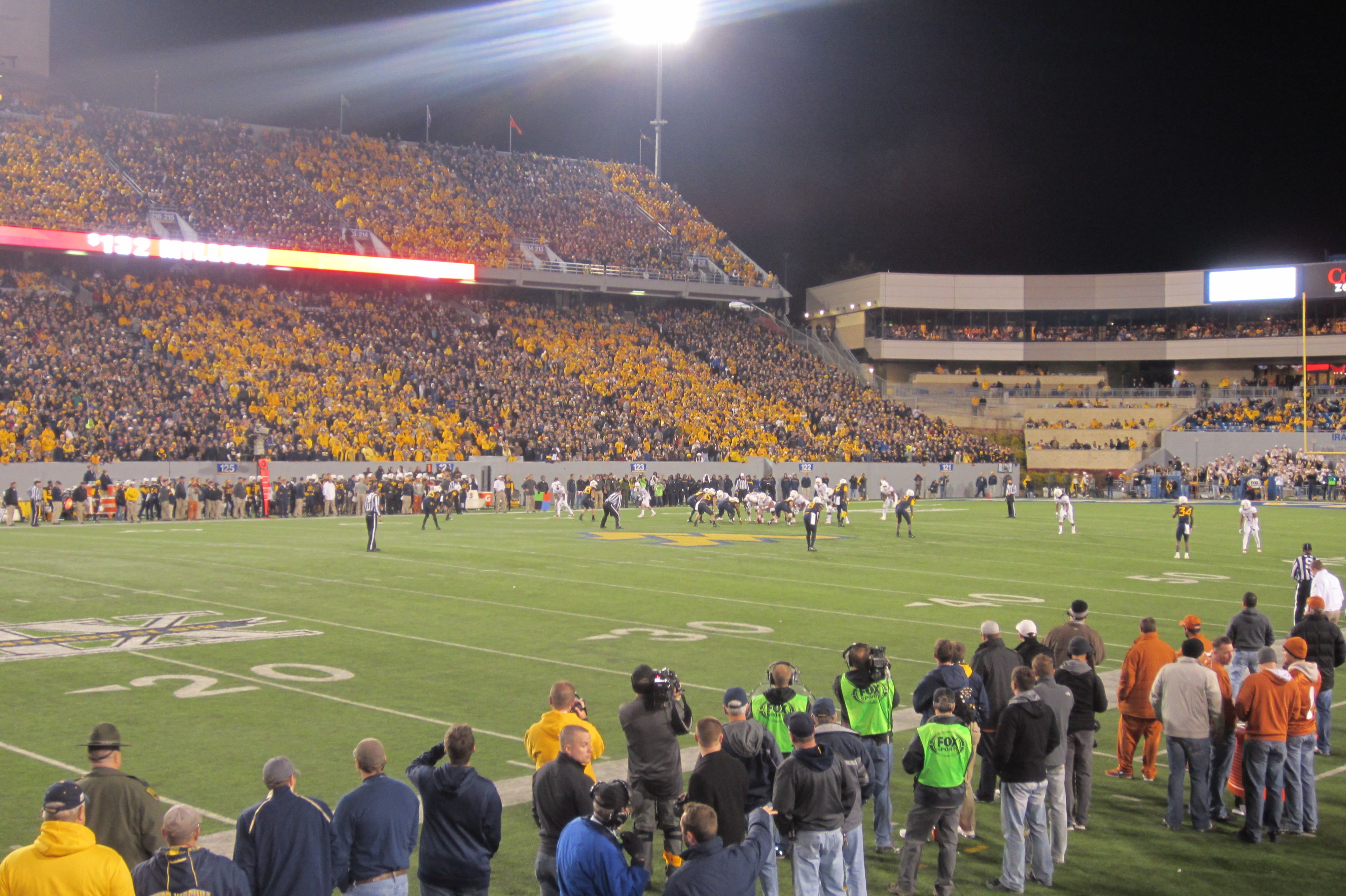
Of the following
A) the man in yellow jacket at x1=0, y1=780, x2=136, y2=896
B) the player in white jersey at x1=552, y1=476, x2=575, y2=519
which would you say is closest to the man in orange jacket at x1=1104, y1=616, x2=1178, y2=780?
the man in yellow jacket at x1=0, y1=780, x2=136, y2=896

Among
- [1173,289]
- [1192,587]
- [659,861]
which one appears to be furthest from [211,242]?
[1173,289]

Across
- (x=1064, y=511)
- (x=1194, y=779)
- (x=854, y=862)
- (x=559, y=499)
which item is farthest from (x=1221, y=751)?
(x=559, y=499)

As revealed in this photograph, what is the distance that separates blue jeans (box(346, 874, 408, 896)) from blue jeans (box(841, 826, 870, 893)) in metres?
2.53

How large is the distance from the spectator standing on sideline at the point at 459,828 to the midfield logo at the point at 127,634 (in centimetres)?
994

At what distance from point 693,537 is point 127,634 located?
726 inches

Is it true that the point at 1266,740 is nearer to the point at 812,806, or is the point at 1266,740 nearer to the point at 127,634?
the point at 812,806

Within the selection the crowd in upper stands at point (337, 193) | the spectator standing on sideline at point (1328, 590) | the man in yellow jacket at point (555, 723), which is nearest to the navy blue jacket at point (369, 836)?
the man in yellow jacket at point (555, 723)

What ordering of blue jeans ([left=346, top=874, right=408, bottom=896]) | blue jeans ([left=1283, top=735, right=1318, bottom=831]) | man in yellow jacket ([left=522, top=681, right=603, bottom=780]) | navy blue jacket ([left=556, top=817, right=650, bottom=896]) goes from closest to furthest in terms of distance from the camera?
navy blue jacket ([left=556, top=817, right=650, bottom=896]) < blue jeans ([left=346, top=874, right=408, bottom=896]) < man in yellow jacket ([left=522, top=681, right=603, bottom=780]) < blue jeans ([left=1283, top=735, right=1318, bottom=831])

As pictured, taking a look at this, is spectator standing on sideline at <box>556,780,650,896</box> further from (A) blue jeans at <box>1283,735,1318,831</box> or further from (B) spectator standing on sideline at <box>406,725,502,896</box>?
(A) blue jeans at <box>1283,735,1318,831</box>

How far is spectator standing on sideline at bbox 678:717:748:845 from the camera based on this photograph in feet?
19.7

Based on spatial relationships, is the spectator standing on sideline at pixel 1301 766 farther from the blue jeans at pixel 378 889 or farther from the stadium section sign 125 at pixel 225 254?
the stadium section sign 125 at pixel 225 254

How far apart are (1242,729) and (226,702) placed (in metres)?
9.18

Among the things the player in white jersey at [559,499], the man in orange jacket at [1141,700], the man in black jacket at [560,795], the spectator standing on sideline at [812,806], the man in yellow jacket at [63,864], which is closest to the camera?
the man in yellow jacket at [63,864]

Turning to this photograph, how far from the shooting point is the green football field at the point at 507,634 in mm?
8391
